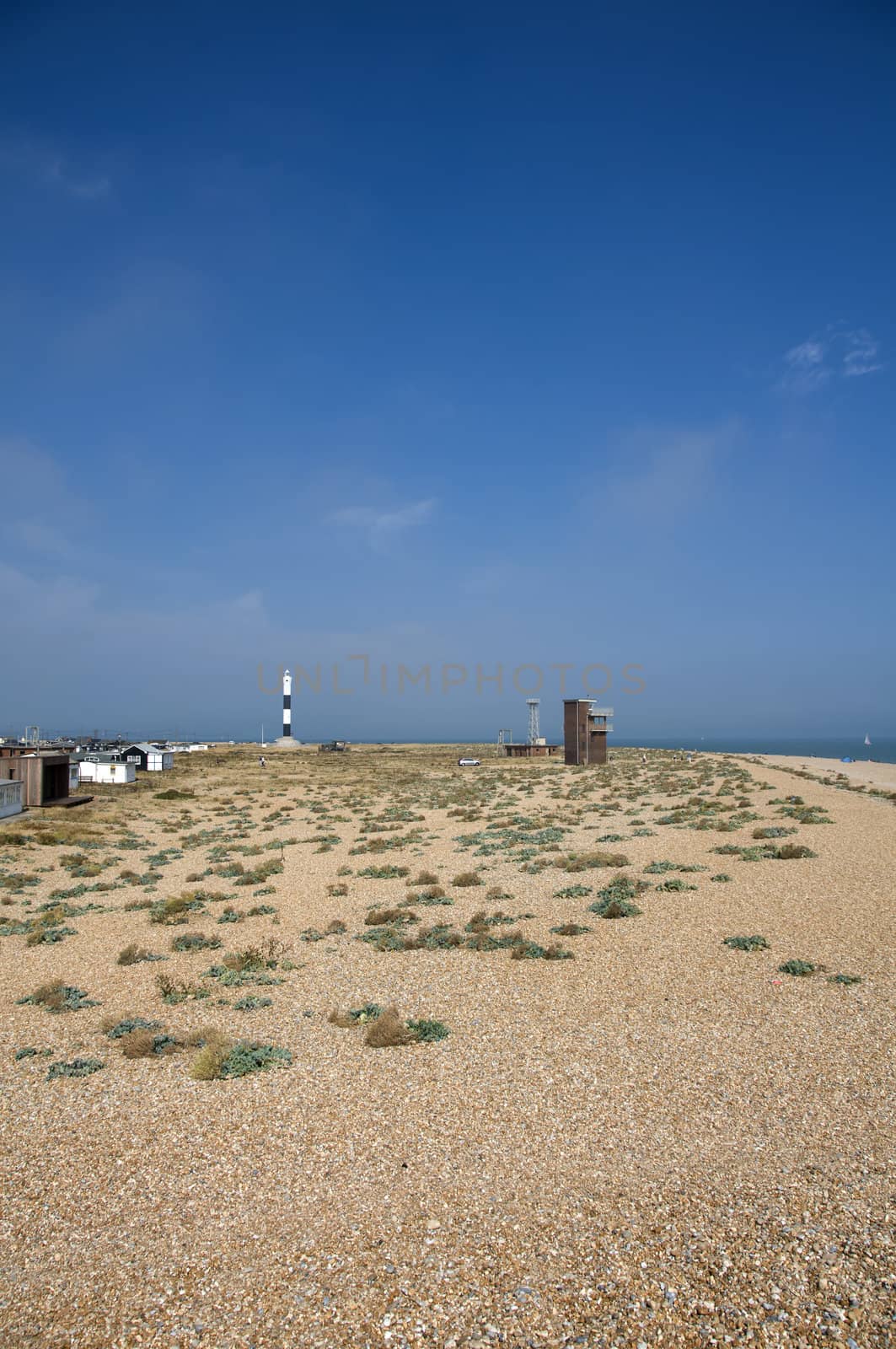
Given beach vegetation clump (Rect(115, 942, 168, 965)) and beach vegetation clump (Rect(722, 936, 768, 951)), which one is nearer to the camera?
beach vegetation clump (Rect(722, 936, 768, 951))

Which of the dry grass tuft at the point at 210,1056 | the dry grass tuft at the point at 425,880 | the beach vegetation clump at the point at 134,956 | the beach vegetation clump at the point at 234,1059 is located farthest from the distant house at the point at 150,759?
the beach vegetation clump at the point at 234,1059

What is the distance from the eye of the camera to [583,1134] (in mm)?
6770

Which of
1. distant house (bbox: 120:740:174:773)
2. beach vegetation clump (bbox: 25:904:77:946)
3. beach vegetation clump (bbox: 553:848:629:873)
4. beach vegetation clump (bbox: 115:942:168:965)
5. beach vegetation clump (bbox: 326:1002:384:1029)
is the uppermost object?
distant house (bbox: 120:740:174:773)

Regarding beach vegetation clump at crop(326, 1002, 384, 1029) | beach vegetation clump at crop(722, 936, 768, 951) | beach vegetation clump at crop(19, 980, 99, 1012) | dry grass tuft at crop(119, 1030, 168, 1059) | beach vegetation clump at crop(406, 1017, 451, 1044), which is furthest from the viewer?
beach vegetation clump at crop(722, 936, 768, 951)

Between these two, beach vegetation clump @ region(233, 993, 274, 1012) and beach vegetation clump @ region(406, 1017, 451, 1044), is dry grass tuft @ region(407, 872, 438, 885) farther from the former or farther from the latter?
beach vegetation clump @ region(406, 1017, 451, 1044)

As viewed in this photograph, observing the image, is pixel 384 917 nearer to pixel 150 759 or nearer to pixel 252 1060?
pixel 252 1060

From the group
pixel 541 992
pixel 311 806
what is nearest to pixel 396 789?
pixel 311 806

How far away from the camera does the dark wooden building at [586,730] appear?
59994 mm

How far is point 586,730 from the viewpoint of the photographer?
60844mm

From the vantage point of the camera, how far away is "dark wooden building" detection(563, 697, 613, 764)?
197ft

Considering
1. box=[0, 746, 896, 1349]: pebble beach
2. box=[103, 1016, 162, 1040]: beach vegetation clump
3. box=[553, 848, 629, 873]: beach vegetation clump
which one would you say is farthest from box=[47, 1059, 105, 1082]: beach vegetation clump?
box=[553, 848, 629, 873]: beach vegetation clump

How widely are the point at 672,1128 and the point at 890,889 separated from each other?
11051 millimetres

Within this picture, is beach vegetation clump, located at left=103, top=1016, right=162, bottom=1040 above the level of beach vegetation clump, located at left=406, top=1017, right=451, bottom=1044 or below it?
below

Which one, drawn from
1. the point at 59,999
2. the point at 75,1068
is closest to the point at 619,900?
the point at 59,999
